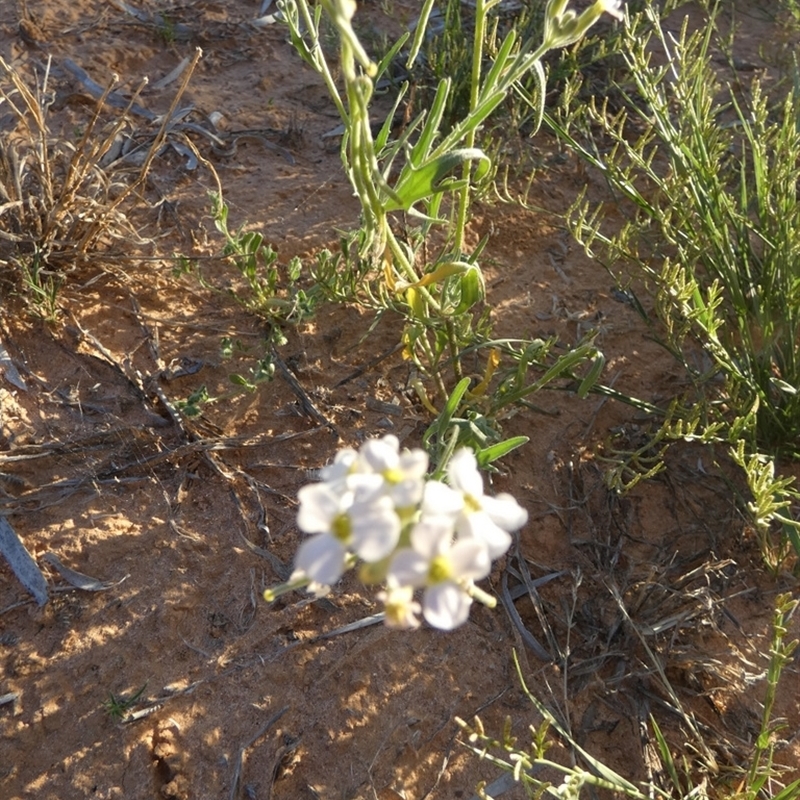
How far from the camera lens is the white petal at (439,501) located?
103 centimetres

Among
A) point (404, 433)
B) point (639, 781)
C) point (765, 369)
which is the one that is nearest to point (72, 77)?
point (404, 433)

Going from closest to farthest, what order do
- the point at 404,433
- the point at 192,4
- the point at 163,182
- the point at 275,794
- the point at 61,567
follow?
the point at 275,794 < the point at 61,567 < the point at 404,433 < the point at 163,182 < the point at 192,4

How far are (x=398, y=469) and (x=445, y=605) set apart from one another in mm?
181

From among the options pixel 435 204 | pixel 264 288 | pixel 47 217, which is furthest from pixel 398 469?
pixel 47 217

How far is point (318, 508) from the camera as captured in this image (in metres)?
1.02

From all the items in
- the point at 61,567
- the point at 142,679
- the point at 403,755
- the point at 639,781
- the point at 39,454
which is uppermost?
the point at 39,454

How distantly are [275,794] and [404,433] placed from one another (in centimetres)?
92

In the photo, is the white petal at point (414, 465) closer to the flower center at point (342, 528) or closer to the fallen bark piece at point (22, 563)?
the flower center at point (342, 528)

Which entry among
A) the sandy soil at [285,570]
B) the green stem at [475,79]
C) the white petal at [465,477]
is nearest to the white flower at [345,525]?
the white petal at [465,477]

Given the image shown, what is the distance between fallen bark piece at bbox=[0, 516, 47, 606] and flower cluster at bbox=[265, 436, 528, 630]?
1005 millimetres

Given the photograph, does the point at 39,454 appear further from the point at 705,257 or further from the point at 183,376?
the point at 705,257

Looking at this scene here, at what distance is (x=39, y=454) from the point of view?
1998mm

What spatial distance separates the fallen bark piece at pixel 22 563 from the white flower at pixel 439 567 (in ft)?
3.79

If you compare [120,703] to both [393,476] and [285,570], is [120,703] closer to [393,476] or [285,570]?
[285,570]
